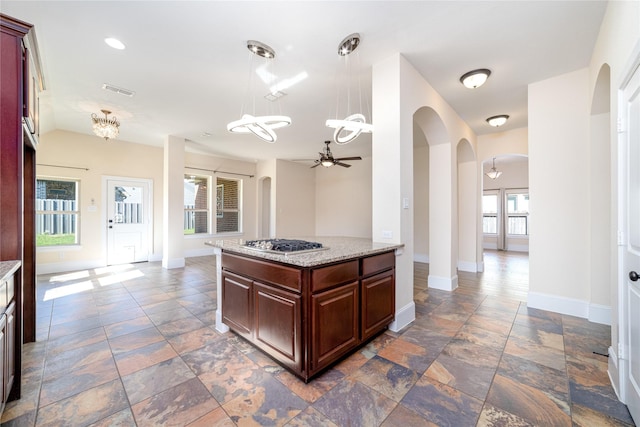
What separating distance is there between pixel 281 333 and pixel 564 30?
3677 millimetres

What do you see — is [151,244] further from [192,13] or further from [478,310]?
[478,310]

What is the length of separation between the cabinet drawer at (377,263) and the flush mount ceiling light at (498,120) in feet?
11.4

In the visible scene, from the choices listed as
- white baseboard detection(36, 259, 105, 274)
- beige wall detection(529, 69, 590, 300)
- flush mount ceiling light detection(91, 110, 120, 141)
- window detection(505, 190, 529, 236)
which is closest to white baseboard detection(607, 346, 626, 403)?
beige wall detection(529, 69, 590, 300)

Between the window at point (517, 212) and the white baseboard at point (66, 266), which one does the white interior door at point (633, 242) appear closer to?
the white baseboard at point (66, 266)

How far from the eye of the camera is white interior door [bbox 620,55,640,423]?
1479mm

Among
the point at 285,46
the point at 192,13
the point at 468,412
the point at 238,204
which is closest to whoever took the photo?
the point at 468,412

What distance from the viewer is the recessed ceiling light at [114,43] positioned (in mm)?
2521

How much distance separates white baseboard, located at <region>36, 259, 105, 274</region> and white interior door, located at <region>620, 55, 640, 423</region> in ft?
25.9

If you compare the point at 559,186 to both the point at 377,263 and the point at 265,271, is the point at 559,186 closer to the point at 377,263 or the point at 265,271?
the point at 377,263

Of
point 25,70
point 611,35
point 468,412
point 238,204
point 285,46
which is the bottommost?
point 468,412

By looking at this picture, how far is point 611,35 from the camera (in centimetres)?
203

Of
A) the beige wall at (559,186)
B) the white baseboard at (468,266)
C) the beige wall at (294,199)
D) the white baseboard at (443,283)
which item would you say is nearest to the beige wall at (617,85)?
the beige wall at (559,186)

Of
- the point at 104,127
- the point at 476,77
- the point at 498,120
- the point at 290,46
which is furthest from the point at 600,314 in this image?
the point at 104,127

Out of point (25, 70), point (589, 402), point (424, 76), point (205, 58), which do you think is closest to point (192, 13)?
point (205, 58)
